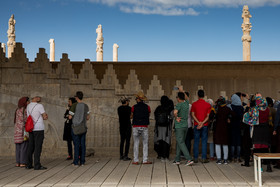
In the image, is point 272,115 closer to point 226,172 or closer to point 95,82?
point 226,172

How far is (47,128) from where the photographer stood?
10938 mm

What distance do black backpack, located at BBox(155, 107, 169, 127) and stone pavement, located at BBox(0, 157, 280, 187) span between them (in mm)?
981

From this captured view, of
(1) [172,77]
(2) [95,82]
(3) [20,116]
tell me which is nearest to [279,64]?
(1) [172,77]

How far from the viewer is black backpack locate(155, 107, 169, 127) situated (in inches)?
Answer: 355

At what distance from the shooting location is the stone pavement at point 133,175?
6.72m

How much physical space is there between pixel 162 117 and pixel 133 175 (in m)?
2.00

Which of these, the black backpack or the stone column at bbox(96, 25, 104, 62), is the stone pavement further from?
the stone column at bbox(96, 25, 104, 62)

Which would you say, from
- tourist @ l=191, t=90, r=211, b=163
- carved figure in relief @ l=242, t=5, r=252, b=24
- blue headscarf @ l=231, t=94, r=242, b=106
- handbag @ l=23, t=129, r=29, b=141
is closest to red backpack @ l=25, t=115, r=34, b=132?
handbag @ l=23, t=129, r=29, b=141

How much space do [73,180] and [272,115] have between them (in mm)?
4620

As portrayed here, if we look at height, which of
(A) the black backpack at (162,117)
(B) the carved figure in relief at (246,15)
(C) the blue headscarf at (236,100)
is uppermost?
(B) the carved figure in relief at (246,15)

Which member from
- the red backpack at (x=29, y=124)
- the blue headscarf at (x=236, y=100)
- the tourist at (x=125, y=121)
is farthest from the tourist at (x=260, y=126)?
the red backpack at (x=29, y=124)

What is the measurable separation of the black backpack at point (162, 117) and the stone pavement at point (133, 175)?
98cm

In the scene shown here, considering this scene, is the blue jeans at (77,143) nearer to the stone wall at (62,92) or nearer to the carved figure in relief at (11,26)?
the stone wall at (62,92)

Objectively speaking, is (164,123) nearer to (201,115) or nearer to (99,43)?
(201,115)
